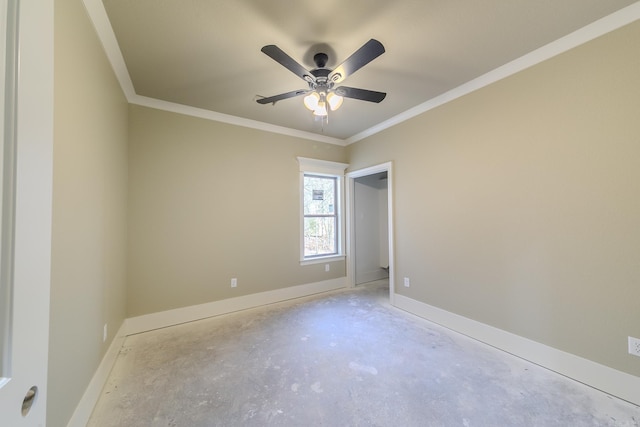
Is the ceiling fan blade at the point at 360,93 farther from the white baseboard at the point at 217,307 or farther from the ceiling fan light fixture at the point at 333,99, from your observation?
the white baseboard at the point at 217,307

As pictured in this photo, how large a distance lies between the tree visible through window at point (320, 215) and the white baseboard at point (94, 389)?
254 cm

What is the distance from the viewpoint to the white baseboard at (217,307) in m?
2.80

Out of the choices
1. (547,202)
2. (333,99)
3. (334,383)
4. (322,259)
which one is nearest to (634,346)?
(547,202)

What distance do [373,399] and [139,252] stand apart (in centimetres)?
281

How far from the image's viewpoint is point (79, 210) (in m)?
1.50

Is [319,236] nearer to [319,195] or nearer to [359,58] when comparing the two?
[319,195]

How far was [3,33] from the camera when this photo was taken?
504mm

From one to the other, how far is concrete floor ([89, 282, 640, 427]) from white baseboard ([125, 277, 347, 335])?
0.12 m

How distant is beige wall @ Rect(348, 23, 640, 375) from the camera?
174 cm

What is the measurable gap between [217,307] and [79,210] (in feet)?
6.99

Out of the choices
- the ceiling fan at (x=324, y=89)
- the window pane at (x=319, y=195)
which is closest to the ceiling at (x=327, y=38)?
the ceiling fan at (x=324, y=89)

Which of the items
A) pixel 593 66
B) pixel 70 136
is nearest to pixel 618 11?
pixel 593 66

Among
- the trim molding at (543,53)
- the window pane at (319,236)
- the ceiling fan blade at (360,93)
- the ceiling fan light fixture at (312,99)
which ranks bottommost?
the window pane at (319,236)

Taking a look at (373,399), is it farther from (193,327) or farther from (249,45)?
(249,45)
